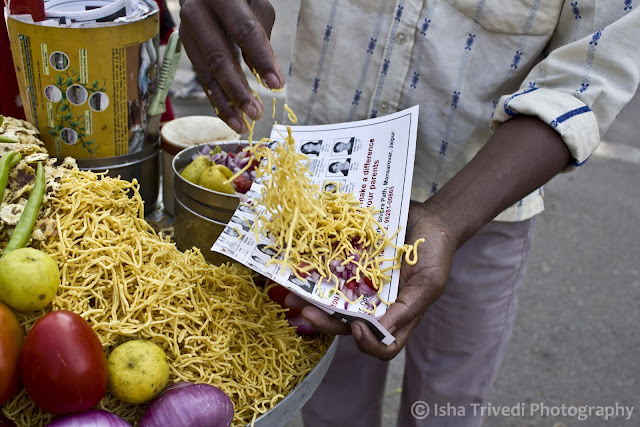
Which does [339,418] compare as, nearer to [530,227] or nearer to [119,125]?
[530,227]

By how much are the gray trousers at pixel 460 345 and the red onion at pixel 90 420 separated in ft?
4.15

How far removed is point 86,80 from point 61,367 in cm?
91

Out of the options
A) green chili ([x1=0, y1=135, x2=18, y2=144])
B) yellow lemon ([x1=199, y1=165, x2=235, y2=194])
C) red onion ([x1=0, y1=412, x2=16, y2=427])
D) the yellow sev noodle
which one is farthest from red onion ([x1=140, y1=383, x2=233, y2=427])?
green chili ([x1=0, y1=135, x2=18, y2=144])

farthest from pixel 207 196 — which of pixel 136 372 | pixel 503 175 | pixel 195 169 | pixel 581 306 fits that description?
pixel 581 306

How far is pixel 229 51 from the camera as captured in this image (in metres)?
1.63

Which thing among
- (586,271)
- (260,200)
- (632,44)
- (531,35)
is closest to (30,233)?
(260,200)

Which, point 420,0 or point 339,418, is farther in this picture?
point 339,418

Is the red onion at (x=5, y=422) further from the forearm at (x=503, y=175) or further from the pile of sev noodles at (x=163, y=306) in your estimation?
the forearm at (x=503, y=175)

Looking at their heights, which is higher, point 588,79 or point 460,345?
point 588,79

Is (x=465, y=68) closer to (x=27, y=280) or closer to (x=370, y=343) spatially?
(x=370, y=343)

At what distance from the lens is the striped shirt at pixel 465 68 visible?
1.56 metres

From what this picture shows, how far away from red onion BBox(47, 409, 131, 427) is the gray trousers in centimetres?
126

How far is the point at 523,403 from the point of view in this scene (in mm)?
3400

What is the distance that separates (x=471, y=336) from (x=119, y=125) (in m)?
1.44
